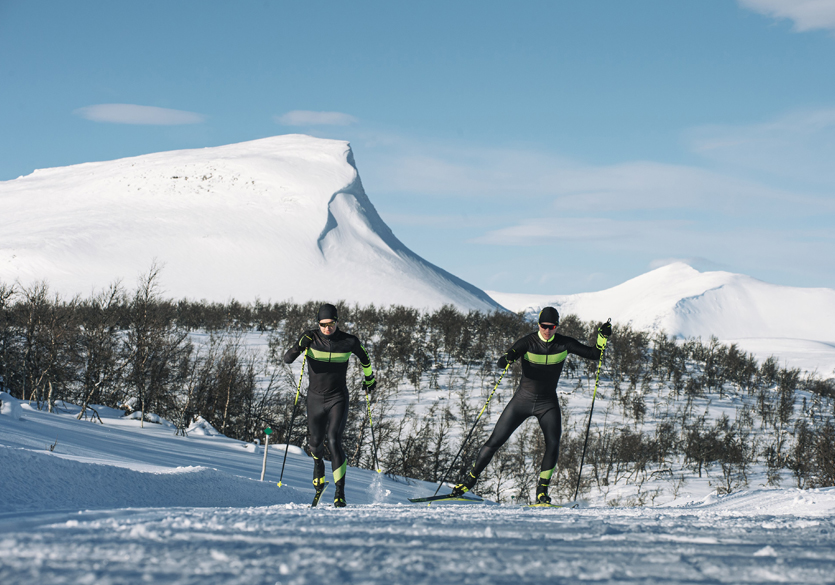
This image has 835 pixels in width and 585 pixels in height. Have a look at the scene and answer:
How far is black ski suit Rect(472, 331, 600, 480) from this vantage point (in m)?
7.77

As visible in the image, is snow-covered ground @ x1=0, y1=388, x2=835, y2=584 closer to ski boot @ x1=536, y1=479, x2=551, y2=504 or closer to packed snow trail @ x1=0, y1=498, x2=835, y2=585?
packed snow trail @ x1=0, y1=498, x2=835, y2=585

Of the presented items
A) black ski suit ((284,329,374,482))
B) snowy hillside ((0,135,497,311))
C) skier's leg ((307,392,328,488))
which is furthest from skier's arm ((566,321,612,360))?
snowy hillside ((0,135,497,311))

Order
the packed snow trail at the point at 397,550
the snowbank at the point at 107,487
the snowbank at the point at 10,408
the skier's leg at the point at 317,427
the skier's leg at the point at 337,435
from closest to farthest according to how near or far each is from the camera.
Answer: the packed snow trail at the point at 397,550, the snowbank at the point at 107,487, the skier's leg at the point at 337,435, the skier's leg at the point at 317,427, the snowbank at the point at 10,408

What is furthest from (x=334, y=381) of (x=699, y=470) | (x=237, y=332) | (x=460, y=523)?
(x=237, y=332)

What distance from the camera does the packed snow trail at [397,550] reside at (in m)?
3.22

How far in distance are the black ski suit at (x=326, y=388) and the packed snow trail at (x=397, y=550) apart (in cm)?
220

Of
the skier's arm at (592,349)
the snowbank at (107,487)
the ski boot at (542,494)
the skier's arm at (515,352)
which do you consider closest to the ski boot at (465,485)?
the ski boot at (542,494)

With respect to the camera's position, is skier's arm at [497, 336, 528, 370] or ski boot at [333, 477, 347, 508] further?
skier's arm at [497, 336, 528, 370]

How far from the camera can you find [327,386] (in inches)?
297

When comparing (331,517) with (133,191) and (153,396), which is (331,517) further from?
(133,191)

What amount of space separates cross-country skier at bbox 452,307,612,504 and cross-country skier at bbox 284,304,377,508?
1740 mm

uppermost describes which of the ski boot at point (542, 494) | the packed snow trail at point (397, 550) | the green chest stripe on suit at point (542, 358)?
the green chest stripe on suit at point (542, 358)

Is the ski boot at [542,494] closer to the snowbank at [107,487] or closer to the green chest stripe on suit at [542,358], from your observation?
the green chest stripe on suit at [542,358]

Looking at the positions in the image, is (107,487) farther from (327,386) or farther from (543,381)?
(543,381)
